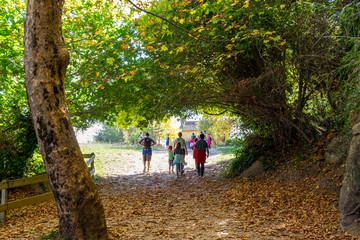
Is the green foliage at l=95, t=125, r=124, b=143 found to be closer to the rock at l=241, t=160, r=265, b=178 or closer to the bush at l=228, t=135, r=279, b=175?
the bush at l=228, t=135, r=279, b=175

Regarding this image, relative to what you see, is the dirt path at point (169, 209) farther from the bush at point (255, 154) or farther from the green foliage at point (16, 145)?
the green foliage at point (16, 145)

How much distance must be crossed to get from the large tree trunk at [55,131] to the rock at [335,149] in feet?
21.1

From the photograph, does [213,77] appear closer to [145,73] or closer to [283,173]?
[145,73]

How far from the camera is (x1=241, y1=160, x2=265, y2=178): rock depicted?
391 inches

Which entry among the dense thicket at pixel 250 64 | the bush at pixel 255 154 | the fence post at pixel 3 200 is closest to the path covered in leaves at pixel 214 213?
the fence post at pixel 3 200

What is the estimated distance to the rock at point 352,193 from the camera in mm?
4625

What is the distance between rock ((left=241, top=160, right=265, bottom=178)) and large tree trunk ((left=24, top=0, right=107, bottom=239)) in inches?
280

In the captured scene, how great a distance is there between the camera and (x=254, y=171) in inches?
396

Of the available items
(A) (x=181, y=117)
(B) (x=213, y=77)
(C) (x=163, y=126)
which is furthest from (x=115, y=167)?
(C) (x=163, y=126)

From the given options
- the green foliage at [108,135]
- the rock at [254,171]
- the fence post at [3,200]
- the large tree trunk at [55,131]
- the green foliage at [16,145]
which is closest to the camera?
the large tree trunk at [55,131]

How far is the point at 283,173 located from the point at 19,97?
947 centimetres

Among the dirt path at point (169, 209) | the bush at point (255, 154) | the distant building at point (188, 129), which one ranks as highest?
the distant building at point (188, 129)

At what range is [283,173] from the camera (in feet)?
28.9

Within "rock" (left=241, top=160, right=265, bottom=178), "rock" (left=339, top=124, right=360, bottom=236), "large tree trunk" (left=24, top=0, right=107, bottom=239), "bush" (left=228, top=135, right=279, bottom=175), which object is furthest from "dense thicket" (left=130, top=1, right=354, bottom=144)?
"large tree trunk" (left=24, top=0, right=107, bottom=239)
